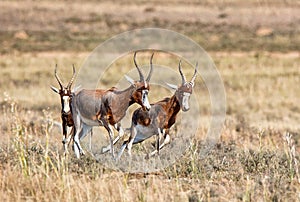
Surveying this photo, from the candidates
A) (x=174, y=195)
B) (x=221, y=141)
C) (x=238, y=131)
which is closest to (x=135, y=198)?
(x=174, y=195)

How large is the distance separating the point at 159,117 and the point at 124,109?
1.33ft

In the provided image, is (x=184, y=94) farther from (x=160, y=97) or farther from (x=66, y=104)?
(x=160, y=97)

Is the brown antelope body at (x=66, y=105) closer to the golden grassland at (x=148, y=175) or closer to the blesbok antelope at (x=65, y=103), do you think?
the blesbok antelope at (x=65, y=103)

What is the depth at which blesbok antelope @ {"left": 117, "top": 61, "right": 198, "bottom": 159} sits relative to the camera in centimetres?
828

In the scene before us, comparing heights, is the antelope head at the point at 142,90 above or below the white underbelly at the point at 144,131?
above

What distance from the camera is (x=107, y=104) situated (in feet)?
26.8

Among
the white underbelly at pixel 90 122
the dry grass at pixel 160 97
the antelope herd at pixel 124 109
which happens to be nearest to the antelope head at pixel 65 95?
the antelope herd at pixel 124 109

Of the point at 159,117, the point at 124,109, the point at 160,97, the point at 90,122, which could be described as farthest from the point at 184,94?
the point at 160,97

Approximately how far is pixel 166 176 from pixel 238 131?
6.69 m

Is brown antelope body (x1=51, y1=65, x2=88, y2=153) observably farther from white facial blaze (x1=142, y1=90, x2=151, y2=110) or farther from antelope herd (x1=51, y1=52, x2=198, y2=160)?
white facial blaze (x1=142, y1=90, x2=151, y2=110)

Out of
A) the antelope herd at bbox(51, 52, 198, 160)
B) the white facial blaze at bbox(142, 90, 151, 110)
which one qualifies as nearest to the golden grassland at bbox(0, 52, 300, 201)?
the antelope herd at bbox(51, 52, 198, 160)

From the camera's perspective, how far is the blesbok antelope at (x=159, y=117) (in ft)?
27.2

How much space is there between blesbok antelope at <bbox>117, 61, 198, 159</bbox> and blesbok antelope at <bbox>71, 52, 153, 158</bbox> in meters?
0.17

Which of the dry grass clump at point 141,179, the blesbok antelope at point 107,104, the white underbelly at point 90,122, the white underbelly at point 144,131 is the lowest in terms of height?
the dry grass clump at point 141,179
